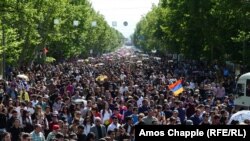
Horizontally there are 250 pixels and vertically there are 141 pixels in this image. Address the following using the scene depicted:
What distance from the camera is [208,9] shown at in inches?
2004

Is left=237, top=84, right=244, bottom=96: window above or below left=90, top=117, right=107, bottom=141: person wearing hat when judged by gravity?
below

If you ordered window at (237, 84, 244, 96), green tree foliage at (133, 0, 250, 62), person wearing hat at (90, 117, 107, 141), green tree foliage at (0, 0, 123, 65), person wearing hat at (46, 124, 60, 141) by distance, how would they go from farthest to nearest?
green tree foliage at (0, 0, 123, 65)
green tree foliage at (133, 0, 250, 62)
window at (237, 84, 244, 96)
person wearing hat at (90, 117, 107, 141)
person wearing hat at (46, 124, 60, 141)

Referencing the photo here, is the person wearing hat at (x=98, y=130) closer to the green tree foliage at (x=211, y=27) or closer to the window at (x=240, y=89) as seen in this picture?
the window at (x=240, y=89)

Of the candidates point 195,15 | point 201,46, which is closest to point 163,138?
point 195,15

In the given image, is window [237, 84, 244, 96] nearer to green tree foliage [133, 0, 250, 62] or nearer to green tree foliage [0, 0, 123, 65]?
green tree foliage [133, 0, 250, 62]

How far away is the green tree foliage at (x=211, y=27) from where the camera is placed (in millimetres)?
36525

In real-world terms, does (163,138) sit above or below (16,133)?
above

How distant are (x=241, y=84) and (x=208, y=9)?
2389 centimetres

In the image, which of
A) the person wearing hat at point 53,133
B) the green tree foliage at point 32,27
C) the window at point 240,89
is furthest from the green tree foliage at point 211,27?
the person wearing hat at point 53,133

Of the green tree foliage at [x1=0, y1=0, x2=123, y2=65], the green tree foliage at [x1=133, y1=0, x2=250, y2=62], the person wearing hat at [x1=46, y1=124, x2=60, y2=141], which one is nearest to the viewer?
the person wearing hat at [x1=46, y1=124, x2=60, y2=141]

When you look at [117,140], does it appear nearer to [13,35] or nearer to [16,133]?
[16,133]

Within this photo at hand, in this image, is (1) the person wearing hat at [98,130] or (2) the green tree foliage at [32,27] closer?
(1) the person wearing hat at [98,130]

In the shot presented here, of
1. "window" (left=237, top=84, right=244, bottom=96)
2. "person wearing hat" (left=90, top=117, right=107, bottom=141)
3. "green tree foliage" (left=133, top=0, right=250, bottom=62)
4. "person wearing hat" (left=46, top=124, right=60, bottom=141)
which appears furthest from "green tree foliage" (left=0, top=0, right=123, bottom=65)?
"person wearing hat" (left=46, top=124, right=60, bottom=141)

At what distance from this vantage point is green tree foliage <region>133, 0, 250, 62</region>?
120 feet
